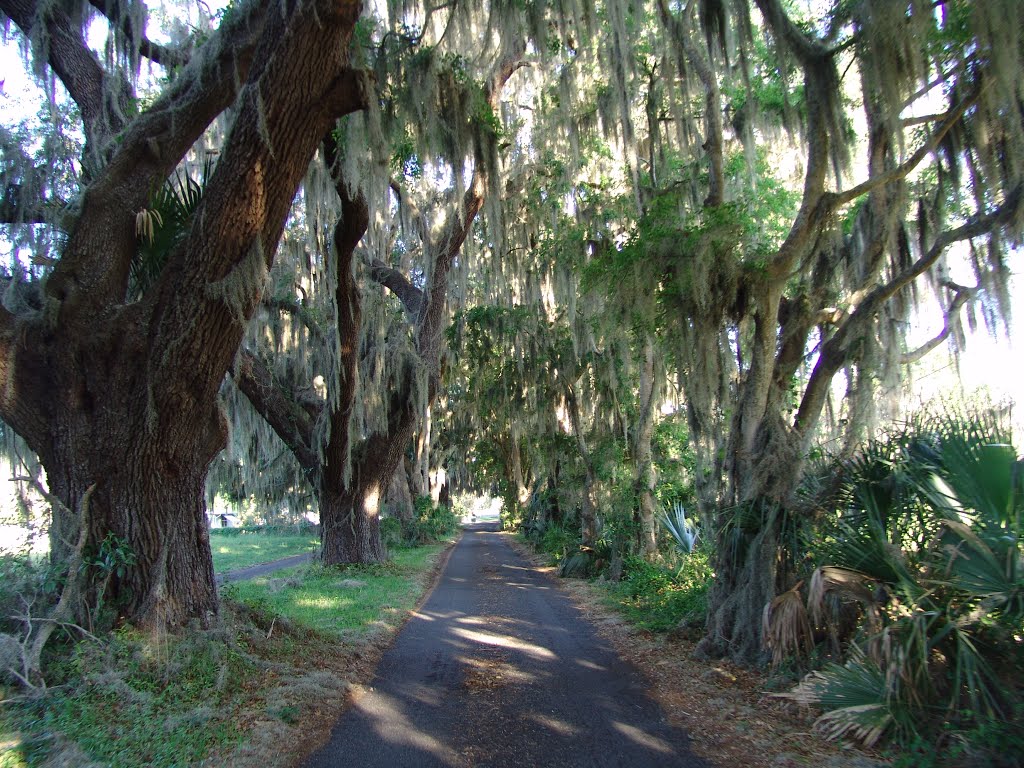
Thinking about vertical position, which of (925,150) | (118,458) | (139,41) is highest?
(139,41)

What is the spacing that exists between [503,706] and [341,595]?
20.2 ft

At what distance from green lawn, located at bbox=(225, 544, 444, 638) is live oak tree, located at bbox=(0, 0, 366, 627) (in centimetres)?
191

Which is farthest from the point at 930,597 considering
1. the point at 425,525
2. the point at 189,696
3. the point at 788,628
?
the point at 425,525

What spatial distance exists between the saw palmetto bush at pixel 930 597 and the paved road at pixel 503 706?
122 centimetres

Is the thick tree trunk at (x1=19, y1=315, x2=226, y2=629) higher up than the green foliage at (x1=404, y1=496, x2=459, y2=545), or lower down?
higher up

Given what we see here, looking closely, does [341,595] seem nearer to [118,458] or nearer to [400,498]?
[118,458]

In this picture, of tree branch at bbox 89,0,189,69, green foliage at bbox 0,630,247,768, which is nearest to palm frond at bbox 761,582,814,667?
green foliage at bbox 0,630,247,768

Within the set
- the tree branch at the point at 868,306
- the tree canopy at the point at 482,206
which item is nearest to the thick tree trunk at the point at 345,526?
the tree canopy at the point at 482,206

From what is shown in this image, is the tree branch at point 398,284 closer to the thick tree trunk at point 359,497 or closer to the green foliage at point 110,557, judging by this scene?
the thick tree trunk at point 359,497

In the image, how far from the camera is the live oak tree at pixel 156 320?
17.8 ft

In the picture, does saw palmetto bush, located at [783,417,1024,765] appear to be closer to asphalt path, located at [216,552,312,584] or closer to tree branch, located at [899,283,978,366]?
tree branch, located at [899,283,978,366]

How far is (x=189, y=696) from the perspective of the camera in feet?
16.2

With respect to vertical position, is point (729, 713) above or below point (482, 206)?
below

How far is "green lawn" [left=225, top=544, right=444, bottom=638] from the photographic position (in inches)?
335
